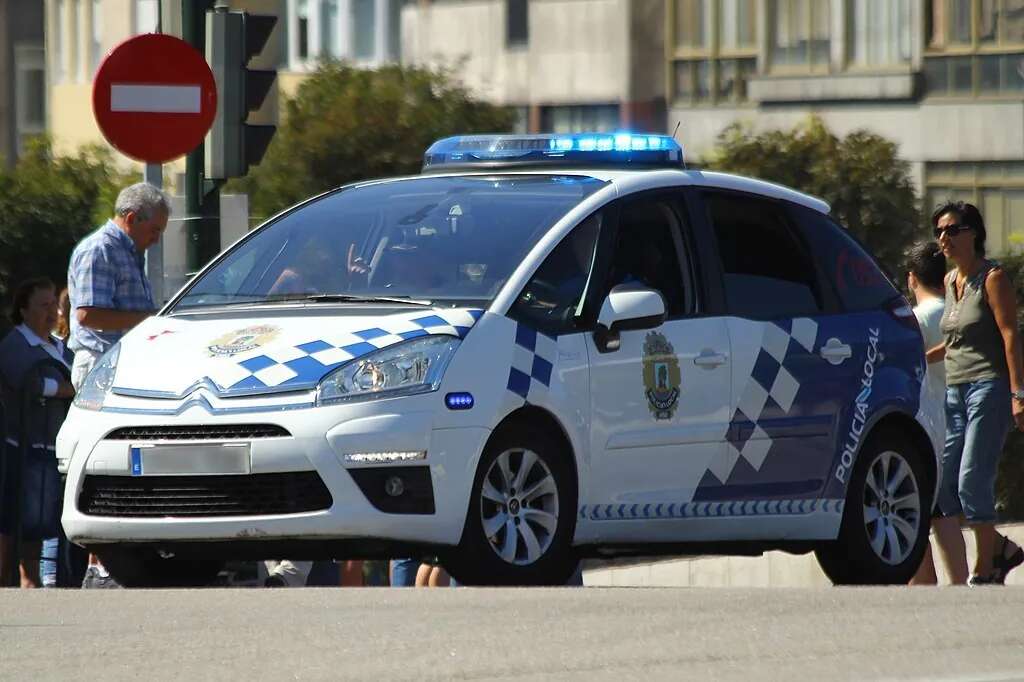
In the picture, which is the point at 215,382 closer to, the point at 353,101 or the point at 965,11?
the point at 353,101

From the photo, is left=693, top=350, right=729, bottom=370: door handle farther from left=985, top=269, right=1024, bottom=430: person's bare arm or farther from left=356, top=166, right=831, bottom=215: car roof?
left=985, top=269, right=1024, bottom=430: person's bare arm

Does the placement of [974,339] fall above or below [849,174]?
below

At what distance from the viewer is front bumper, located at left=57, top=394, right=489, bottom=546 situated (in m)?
8.87

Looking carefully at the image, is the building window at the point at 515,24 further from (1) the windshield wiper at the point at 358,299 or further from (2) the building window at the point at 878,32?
(1) the windshield wiper at the point at 358,299

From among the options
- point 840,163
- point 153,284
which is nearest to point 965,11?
point 840,163

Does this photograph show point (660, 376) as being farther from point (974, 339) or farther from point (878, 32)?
point (878, 32)

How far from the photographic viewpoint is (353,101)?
34.6 m

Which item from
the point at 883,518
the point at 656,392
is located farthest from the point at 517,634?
the point at 883,518

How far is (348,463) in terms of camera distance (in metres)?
8.88

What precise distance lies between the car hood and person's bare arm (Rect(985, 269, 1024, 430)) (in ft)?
12.0

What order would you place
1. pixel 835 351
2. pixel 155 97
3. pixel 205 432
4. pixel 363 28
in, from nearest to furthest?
pixel 205 432, pixel 835 351, pixel 155 97, pixel 363 28

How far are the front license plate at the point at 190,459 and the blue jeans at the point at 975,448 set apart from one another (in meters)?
4.14

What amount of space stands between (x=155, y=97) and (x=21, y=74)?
44311 mm

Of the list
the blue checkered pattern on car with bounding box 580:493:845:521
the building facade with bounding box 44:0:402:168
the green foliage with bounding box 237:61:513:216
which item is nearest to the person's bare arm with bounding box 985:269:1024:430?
the blue checkered pattern on car with bounding box 580:493:845:521
